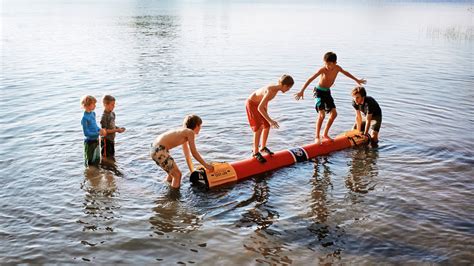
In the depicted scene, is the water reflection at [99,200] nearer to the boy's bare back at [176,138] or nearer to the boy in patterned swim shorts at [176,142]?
the boy in patterned swim shorts at [176,142]

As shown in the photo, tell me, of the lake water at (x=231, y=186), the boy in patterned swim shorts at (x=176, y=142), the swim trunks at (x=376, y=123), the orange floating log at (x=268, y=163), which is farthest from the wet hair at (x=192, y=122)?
the swim trunks at (x=376, y=123)

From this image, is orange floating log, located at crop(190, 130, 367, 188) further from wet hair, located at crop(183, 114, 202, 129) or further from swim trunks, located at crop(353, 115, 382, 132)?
wet hair, located at crop(183, 114, 202, 129)

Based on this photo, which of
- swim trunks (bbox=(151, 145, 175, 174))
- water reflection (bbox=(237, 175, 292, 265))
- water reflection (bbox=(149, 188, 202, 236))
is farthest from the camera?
swim trunks (bbox=(151, 145, 175, 174))

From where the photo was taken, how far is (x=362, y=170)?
8.62m

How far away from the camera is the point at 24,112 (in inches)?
497

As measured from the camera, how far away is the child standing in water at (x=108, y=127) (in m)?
8.41

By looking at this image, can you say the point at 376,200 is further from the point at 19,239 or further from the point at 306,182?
the point at 19,239

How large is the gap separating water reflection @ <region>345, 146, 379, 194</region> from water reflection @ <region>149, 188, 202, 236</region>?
2.92m

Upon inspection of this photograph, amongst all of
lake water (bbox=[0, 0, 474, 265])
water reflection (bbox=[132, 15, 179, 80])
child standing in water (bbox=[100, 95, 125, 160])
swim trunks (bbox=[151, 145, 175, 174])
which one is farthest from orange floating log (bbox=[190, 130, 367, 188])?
water reflection (bbox=[132, 15, 179, 80])

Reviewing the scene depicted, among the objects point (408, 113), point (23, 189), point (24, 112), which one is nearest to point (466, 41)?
point (408, 113)

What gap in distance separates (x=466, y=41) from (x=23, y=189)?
3026 centimetres

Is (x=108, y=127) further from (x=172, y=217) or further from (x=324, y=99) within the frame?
(x=324, y=99)

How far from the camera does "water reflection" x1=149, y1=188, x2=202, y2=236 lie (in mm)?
6402

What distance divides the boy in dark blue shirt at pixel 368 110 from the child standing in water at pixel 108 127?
504cm
